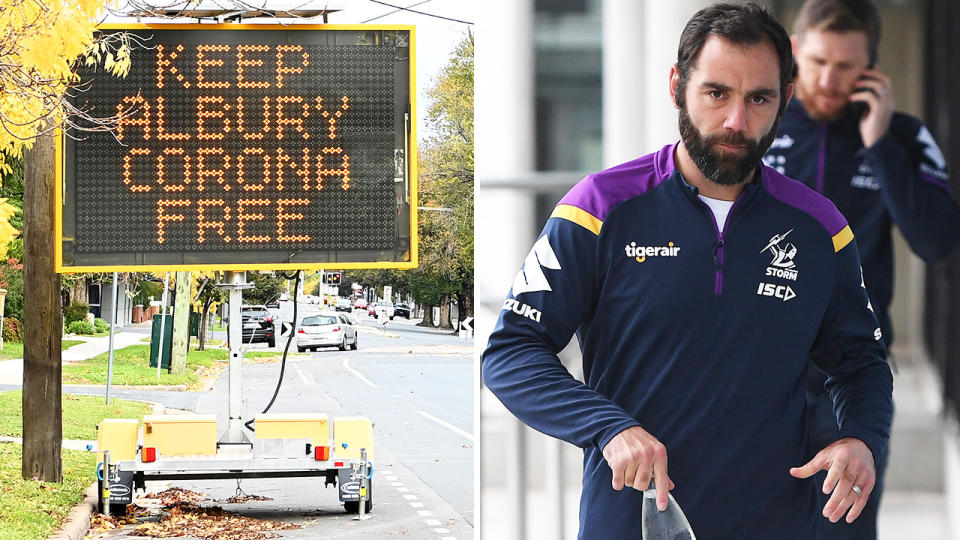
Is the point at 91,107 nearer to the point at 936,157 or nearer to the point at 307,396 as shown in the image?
the point at 936,157

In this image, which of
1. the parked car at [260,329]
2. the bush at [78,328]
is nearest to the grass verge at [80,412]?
the bush at [78,328]

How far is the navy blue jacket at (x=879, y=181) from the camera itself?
269 centimetres

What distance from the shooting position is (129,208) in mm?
6961

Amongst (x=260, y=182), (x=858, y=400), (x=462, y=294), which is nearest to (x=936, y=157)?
(x=858, y=400)

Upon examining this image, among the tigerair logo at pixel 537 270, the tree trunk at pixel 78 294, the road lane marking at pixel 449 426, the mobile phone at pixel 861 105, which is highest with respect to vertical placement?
the mobile phone at pixel 861 105

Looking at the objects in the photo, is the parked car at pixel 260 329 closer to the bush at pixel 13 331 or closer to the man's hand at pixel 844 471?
the bush at pixel 13 331

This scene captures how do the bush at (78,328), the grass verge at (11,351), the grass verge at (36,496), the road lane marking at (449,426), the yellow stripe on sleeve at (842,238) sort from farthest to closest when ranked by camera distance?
the bush at (78,328), the grass verge at (11,351), the road lane marking at (449,426), the grass verge at (36,496), the yellow stripe on sleeve at (842,238)

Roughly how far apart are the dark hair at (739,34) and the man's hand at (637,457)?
743 mm

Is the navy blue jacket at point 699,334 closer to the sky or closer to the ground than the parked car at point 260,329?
closer to the sky

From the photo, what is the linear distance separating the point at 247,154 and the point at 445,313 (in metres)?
47.3

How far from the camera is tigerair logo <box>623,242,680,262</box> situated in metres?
2.59

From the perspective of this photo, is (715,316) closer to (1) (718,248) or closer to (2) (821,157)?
(1) (718,248)

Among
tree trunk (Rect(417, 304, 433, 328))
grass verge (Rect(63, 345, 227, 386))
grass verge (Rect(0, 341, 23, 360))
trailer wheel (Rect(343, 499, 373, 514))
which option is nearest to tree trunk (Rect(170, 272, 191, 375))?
grass verge (Rect(63, 345, 227, 386))

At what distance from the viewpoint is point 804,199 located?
2686 millimetres
